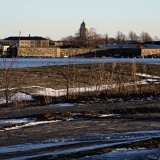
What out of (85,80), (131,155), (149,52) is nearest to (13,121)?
(131,155)

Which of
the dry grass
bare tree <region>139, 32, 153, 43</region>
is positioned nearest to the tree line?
bare tree <region>139, 32, 153, 43</region>

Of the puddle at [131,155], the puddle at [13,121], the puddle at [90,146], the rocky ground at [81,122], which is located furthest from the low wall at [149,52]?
the puddle at [131,155]

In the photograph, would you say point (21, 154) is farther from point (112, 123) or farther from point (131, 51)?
point (131, 51)

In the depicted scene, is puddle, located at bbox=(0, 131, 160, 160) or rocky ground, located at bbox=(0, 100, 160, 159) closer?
puddle, located at bbox=(0, 131, 160, 160)

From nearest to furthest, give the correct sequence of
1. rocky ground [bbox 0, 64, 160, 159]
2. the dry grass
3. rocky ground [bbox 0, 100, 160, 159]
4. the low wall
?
rocky ground [bbox 0, 64, 160, 159]
rocky ground [bbox 0, 100, 160, 159]
the dry grass
the low wall

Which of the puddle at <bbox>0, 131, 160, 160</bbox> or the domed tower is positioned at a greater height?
the domed tower

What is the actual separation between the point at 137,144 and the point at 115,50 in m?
111

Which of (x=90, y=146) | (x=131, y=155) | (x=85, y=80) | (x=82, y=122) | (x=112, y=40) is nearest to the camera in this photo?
(x=131, y=155)

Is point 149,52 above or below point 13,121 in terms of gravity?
above

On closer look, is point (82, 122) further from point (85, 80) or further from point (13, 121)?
point (85, 80)

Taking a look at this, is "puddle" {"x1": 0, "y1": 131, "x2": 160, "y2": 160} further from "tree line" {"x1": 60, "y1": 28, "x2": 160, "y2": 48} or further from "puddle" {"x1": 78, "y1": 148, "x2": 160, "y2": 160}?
"tree line" {"x1": 60, "y1": 28, "x2": 160, "y2": 48}

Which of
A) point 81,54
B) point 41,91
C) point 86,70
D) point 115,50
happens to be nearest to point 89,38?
point 115,50

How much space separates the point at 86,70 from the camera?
37656 millimetres

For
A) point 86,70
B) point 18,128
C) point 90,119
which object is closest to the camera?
point 18,128
